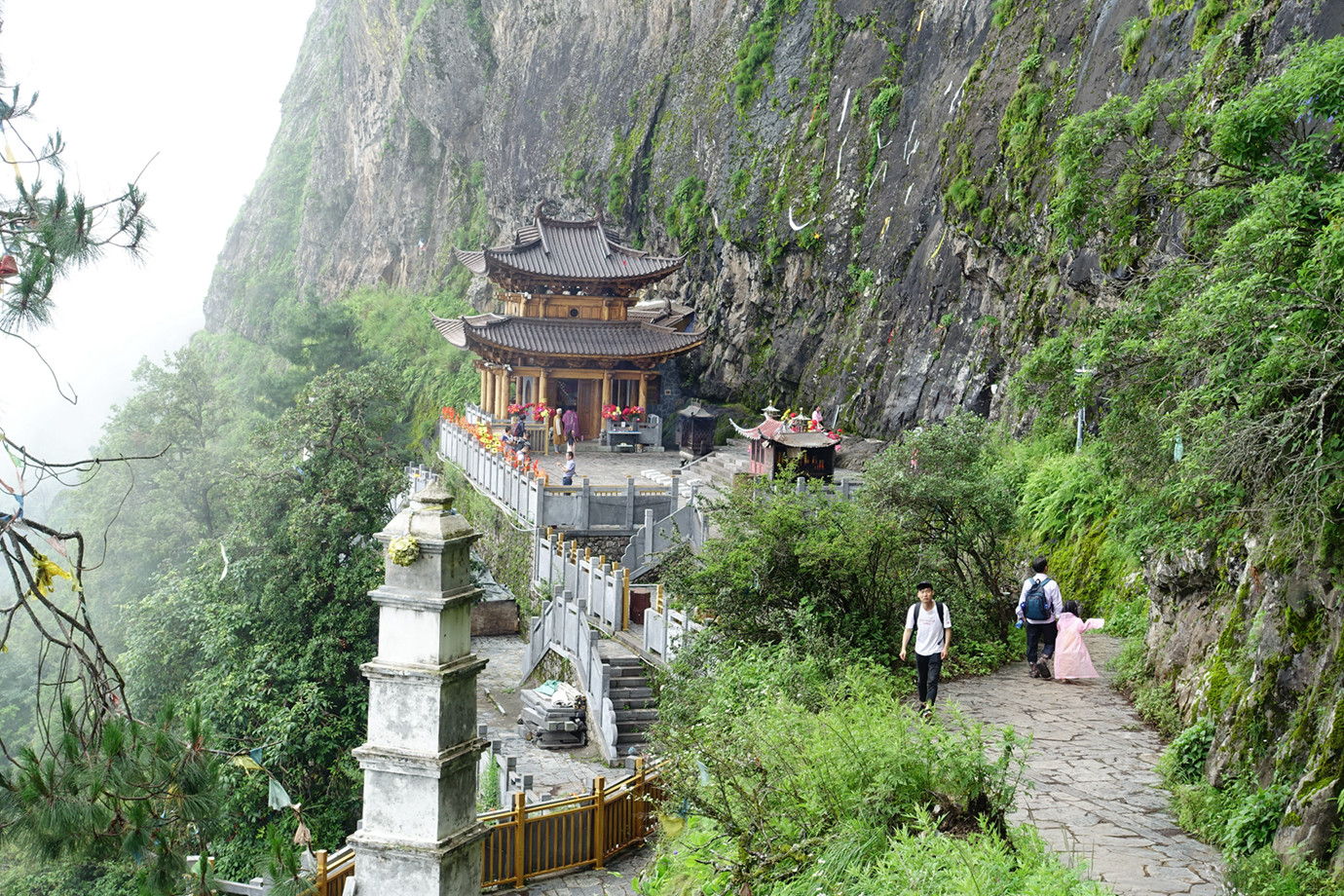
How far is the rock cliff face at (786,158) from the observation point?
19.9 m

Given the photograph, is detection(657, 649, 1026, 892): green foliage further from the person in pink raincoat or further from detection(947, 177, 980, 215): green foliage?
detection(947, 177, 980, 215): green foliage

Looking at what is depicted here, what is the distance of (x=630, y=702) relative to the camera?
14086 millimetres

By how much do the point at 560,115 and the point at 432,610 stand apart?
38124mm

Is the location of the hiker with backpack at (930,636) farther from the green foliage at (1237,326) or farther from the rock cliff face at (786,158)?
the rock cliff face at (786,158)

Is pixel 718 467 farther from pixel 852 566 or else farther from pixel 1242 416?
pixel 1242 416

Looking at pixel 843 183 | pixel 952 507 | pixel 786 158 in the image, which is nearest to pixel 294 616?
pixel 952 507

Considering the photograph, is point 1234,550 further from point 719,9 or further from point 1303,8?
point 719,9

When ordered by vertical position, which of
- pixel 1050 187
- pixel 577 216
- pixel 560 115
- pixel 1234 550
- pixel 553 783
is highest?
pixel 560 115

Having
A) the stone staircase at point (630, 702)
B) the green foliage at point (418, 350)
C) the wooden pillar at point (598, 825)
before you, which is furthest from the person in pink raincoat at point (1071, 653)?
the green foliage at point (418, 350)

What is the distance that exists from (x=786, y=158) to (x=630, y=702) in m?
20.3

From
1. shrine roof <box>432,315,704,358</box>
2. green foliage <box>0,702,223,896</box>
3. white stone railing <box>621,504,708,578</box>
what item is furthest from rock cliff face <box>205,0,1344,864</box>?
white stone railing <box>621,504,708,578</box>

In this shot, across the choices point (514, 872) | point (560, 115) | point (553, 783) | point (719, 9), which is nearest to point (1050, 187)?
point (553, 783)

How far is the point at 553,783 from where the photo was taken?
1315 cm

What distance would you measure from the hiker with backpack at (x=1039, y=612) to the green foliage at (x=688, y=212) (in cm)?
2414
